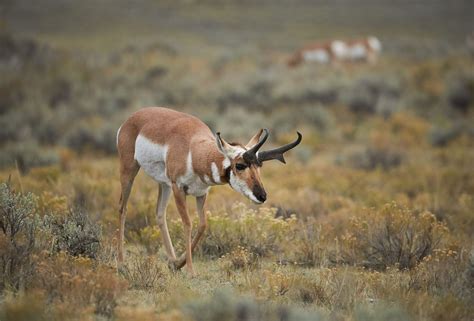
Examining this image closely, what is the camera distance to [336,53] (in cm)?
2953

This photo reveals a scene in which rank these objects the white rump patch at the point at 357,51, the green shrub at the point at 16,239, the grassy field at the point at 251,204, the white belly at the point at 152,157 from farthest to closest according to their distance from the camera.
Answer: the white rump patch at the point at 357,51, the white belly at the point at 152,157, the green shrub at the point at 16,239, the grassy field at the point at 251,204

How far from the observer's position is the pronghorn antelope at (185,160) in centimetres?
633

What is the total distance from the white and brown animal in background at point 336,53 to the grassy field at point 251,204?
4.36 feet

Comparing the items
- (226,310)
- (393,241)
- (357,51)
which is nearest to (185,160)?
(226,310)

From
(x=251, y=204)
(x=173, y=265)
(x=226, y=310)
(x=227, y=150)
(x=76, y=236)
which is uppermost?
(x=227, y=150)

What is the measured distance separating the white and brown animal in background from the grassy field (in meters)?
1.33

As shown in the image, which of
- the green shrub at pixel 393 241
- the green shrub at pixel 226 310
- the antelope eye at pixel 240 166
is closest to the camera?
the green shrub at pixel 226 310

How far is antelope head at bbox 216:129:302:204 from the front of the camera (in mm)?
6203

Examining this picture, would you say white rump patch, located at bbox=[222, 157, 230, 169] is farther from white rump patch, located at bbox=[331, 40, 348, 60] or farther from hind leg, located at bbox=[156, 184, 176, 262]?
white rump patch, located at bbox=[331, 40, 348, 60]

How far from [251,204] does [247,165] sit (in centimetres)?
445

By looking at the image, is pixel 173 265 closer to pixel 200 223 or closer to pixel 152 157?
pixel 200 223

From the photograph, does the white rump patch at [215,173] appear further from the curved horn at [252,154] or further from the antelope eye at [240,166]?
the curved horn at [252,154]

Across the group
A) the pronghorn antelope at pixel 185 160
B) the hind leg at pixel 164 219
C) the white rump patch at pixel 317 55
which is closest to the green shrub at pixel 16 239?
the pronghorn antelope at pixel 185 160

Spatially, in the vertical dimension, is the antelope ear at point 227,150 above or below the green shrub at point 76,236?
above
